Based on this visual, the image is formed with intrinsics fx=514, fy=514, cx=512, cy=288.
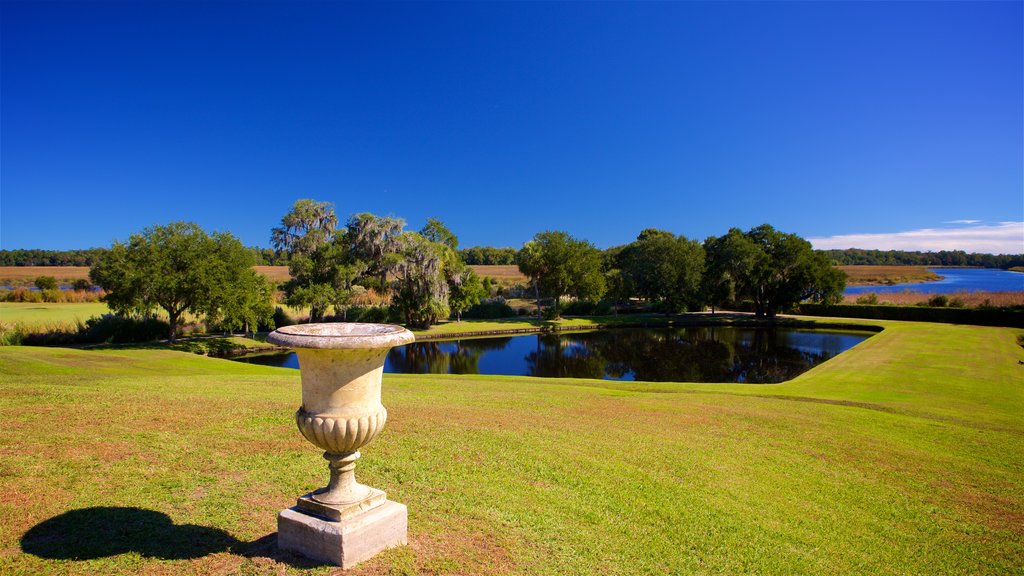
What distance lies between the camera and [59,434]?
7.16 metres

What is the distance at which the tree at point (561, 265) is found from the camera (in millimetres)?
54875

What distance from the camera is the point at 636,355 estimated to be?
1391 inches

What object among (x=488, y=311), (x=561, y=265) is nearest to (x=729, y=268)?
(x=561, y=265)

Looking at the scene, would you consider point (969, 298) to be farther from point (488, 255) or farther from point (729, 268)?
point (488, 255)

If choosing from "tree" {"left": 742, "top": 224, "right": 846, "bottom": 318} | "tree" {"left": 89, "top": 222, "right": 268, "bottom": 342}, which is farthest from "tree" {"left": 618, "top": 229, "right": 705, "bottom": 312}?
"tree" {"left": 89, "top": 222, "right": 268, "bottom": 342}

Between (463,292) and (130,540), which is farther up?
(463,292)

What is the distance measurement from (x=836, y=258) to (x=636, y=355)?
491 ft

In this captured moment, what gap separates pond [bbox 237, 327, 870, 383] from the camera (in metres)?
29.1

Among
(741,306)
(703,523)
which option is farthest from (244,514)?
(741,306)

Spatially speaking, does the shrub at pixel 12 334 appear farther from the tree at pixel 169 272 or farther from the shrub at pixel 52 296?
the shrub at pixel 52 296

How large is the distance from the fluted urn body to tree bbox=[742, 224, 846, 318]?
57811 mm

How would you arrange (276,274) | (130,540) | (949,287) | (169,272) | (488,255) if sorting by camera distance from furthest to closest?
(488,255)
(276,274)
(949,287)
(169,272)
(130,540)

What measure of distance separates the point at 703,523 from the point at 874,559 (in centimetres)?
179

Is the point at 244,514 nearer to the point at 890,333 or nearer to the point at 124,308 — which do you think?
the point at 124,308
